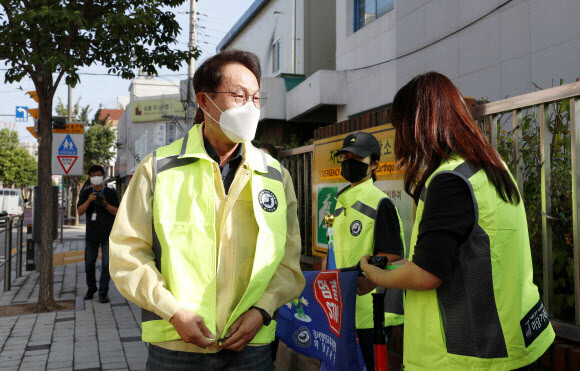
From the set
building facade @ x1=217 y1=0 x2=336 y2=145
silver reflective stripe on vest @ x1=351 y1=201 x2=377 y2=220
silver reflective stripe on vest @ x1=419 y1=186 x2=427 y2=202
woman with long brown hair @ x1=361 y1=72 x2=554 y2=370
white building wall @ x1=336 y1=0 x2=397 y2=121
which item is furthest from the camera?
building facade @ x1=217 y1=0 x2=336 y2=145

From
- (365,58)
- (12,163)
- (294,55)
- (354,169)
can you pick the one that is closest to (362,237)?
(354,169)

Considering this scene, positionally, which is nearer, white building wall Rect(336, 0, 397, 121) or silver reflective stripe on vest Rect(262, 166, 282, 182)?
silver reflective stripe on vest Rect(262, 166, 282, 182)

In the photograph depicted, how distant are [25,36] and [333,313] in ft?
21.8

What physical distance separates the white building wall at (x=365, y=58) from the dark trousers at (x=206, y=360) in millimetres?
10114

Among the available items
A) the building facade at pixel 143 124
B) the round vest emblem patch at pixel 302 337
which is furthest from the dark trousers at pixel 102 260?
the building facade at pixel 143 124

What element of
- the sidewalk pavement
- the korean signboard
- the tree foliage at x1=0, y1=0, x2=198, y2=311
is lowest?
the sidewalk pavement

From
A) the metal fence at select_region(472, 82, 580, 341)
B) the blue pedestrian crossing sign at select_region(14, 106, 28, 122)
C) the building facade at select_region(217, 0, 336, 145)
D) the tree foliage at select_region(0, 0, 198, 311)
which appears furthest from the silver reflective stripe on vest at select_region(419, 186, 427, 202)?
the blue pedestrian crossing sign at select_region(14, 106, 28, 122)

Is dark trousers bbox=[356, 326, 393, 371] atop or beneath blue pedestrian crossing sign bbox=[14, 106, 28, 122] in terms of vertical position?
beneath

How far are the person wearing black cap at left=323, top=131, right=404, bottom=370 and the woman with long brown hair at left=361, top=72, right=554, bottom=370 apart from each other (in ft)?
4.35

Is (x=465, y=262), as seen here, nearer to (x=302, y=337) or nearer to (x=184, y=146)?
(x=184, y=146)

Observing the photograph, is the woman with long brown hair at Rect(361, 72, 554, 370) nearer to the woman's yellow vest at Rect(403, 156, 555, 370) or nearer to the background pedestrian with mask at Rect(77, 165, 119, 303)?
the woman's yellow vest at Rect(403, 156, 555, 370)

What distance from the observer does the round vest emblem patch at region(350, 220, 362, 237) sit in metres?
3.49

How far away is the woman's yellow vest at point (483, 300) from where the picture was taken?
71.5 inches

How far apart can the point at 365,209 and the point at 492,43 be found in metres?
6.30
